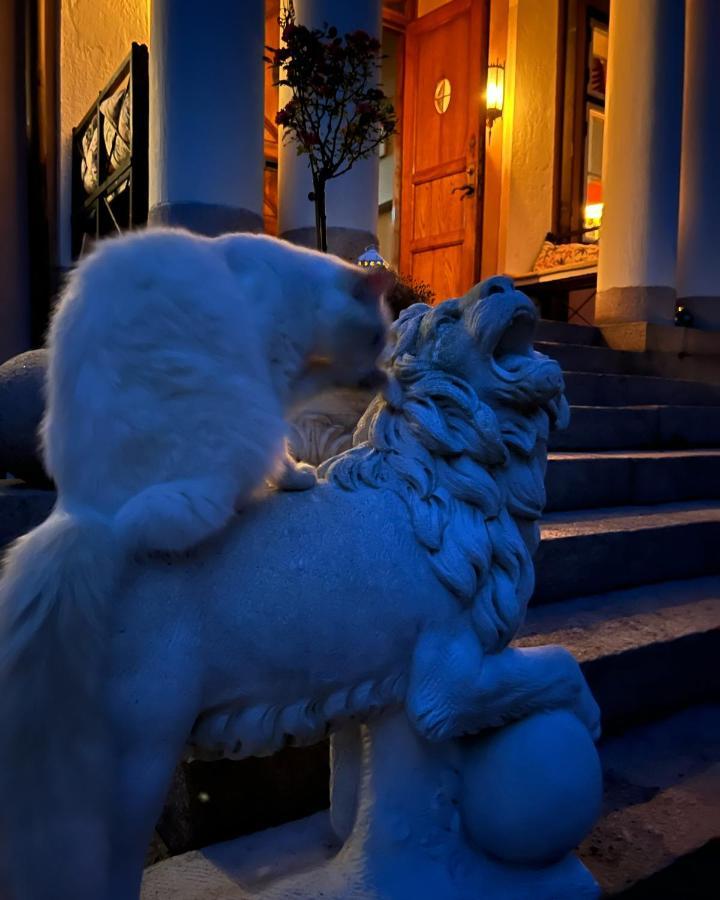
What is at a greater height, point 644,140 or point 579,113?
point 579,113

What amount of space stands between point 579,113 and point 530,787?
7.38 metres

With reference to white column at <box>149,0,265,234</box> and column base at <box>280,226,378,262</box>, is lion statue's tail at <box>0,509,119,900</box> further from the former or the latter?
column base at <box>280,226,378,262</box>

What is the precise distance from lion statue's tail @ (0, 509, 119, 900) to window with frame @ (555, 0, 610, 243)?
6.92m

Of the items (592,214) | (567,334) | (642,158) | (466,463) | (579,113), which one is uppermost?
(579,113)

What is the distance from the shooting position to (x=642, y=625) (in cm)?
211

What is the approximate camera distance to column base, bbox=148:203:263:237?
10.9 ft

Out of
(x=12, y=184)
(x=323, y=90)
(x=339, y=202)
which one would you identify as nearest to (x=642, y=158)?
(x=339, y=202)

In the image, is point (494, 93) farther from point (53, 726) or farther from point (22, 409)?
point (53, 726)

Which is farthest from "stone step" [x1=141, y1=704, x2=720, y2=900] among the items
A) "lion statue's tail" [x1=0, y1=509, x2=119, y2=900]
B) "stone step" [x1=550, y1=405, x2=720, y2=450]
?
"stone step" [x1=550, y1=405, x2=720, y2=450]

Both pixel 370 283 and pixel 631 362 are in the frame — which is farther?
pixel 631 362

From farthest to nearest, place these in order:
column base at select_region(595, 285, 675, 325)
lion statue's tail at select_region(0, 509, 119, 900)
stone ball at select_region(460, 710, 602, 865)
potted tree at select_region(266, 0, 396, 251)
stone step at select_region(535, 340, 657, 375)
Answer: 1. column base at select_region(595, 285, 675, 325)
2. stone step at select_region(535, 340, 657, 375)
3. potted tree at select_region(266, 0, 396, 251)
4. stone ball at select_region(460, 710, 602, 865)
5. lion statue's tail at select_region(0, 509, 119, 900)

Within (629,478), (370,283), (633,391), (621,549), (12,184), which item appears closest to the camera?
(370,283)

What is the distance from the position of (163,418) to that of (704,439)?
3809mm

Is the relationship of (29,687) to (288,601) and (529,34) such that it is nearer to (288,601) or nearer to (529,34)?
(288,601)
